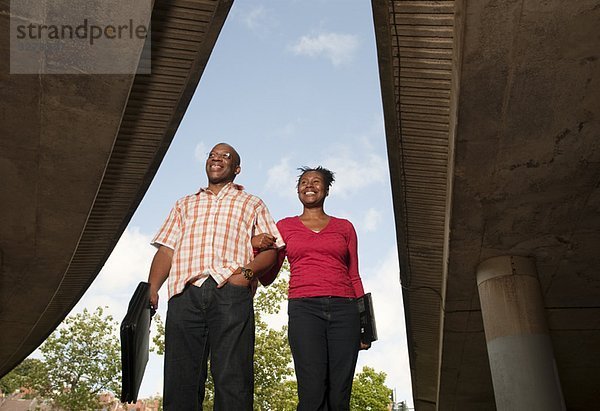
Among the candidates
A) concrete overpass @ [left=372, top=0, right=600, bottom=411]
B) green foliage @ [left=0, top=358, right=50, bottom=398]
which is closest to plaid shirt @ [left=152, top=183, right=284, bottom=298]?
concrete overpass @ [left=372, top=0, right=600, bottom=411]

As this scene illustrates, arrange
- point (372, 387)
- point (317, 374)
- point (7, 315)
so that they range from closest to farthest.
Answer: point (317, 374) → point (7, 315) → point (372, 387)

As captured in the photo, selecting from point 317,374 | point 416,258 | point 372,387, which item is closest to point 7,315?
point 416,258

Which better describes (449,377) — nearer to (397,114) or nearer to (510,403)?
(510,403)

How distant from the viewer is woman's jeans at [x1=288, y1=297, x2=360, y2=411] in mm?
4305

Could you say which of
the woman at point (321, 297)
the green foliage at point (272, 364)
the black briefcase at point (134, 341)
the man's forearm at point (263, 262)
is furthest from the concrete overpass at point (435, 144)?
the green foliage at point (272, 364)

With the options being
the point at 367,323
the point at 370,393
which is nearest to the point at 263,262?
the point at 367,323

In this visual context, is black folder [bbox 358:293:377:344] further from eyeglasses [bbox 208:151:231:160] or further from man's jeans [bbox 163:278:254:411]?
eyeglasses [bbox 208:151:231:160]

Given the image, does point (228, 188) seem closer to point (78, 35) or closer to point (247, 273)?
point (247, 273)

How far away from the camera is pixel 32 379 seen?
95.7 feet

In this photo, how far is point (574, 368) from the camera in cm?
1517

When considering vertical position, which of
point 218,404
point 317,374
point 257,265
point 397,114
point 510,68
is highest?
point 397,114

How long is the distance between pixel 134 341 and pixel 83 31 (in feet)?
11.1

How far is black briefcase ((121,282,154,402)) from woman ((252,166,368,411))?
761 mm

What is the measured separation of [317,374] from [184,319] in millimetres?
1001
